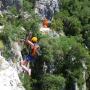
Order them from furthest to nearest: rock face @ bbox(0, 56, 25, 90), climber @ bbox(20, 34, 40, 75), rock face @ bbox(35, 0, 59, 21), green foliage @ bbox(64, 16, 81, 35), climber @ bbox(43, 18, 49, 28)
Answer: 1. green foliage @ bbox(64, 16, 81, 35)
2. rock face @ bbox(35, 0, 59, 21)
3. climber @ bbox(43, 18, 49, 28)
4. climber @ bbox(20, 34, 40, 75)
5. rock face @ bbox(0, 56, 25, 90)

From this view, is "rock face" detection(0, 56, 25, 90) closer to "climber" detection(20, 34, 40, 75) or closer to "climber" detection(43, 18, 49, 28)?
"climber" detection(20, 34, 40, 75)

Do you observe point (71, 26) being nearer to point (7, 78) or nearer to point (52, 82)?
point (52, 82)

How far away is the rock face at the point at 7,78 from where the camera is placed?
22.5 m

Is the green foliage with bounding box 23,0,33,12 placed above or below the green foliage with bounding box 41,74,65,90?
above

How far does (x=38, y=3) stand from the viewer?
35.0 meters

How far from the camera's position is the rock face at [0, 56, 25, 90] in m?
22.5

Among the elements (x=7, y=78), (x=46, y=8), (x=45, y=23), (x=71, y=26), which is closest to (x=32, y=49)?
(x=45, y=23)

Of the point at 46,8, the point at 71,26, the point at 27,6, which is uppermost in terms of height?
the point at 27,6

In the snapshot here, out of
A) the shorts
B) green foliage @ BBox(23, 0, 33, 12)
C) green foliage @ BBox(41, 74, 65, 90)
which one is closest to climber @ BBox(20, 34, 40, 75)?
the shorts

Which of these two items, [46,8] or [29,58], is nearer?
[29,58]

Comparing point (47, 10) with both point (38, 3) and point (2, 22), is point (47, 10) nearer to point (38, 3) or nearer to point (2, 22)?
point (38, 3)

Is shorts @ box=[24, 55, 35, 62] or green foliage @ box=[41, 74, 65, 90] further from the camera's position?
shorts @ box=[24, 55, 35, 62]

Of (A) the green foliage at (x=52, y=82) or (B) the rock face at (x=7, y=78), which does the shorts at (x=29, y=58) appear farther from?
(B) the rock face at (x=7, y=78)

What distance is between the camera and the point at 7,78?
23.0 meters
